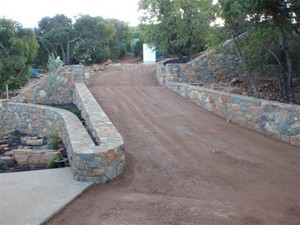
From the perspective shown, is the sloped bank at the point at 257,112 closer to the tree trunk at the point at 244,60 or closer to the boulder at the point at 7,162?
the tree trunk at the point at 244,60

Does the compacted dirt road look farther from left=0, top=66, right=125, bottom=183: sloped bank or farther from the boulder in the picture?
the boulder

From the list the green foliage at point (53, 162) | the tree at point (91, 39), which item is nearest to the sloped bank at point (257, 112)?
the green foliage at point (53, 162)

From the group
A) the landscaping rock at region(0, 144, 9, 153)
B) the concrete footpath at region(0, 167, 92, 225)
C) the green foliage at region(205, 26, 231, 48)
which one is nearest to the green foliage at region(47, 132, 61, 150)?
the landscaping rock at region(0, 144, 9, 153)

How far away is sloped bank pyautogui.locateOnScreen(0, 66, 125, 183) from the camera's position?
468 cm

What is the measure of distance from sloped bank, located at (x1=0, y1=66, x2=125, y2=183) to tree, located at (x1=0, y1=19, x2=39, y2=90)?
510 cm

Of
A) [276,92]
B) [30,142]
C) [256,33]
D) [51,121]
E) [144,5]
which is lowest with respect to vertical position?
[30,142]

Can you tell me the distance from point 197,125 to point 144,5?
10.7 metres

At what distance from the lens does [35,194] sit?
4395mm

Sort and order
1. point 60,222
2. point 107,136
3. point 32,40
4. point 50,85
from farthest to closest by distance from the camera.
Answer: point 32,40
point 50,85
point 107,136
point 60,222

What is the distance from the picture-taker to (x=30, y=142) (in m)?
10.5

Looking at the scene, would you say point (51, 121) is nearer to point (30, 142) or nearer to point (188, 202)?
point (30, 142)

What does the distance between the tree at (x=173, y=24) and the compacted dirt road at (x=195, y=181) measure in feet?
29.2

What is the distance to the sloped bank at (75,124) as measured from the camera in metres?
4.68

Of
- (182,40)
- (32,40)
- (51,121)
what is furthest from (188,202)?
(32,40)
